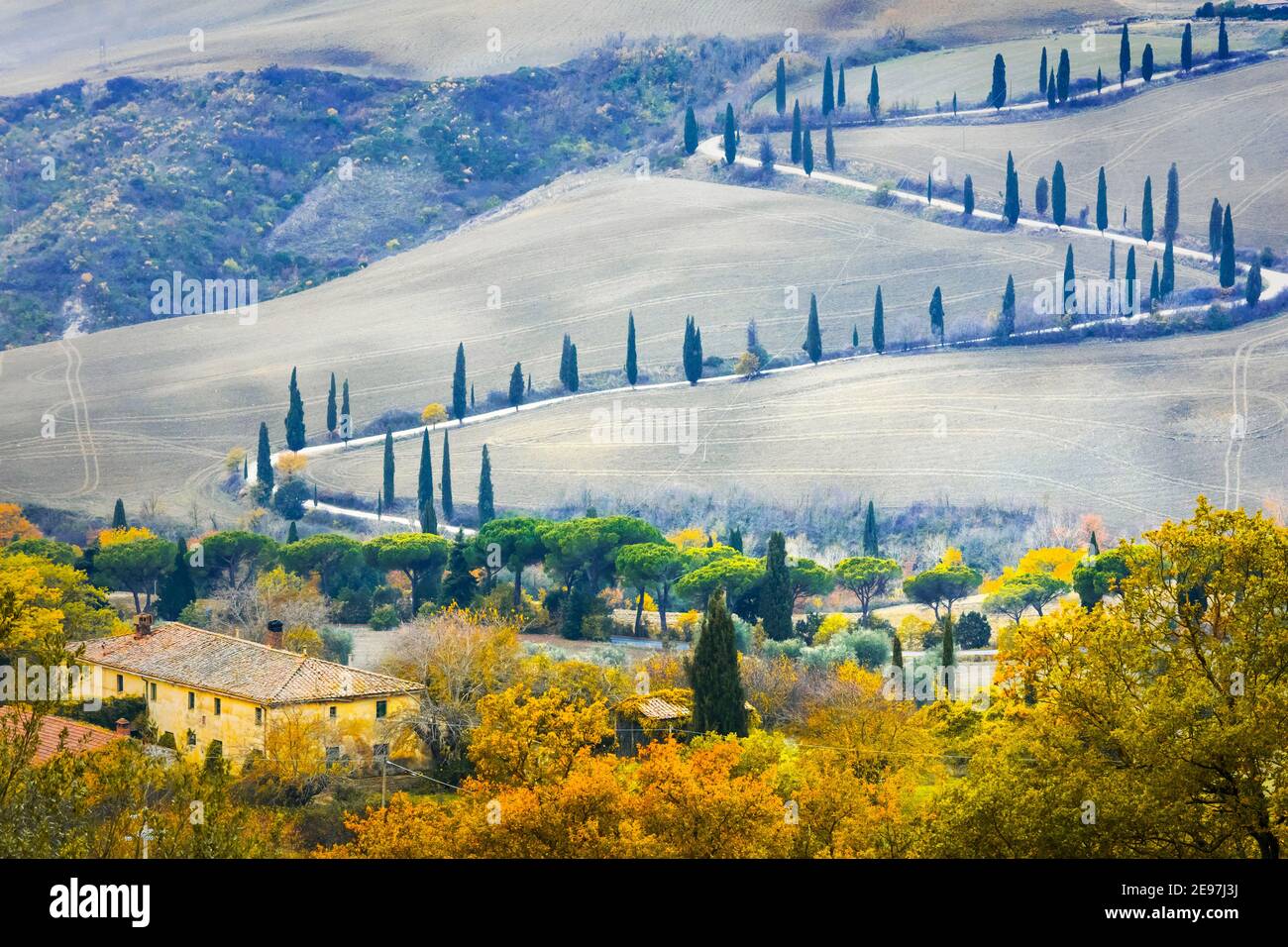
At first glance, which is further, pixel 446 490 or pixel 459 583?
pixel 446 490

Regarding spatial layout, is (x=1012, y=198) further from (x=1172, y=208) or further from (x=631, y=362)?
(x=631, y=362)

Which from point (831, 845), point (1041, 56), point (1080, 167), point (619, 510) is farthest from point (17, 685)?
point (1041, 56)

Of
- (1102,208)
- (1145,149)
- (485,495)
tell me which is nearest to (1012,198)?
(1102,208)

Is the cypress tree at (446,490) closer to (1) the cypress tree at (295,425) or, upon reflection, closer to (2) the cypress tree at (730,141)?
(1) the cypress tree at (295,425)

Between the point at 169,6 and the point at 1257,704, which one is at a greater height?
the point at 169,6

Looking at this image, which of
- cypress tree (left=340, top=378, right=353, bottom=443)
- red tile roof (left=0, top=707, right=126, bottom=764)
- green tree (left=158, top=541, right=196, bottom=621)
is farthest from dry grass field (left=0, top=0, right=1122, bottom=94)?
red tile roof (left=0, top=707, right=126, bottom=764)

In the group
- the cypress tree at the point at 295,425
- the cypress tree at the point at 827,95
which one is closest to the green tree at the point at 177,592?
the cypress tree at the point at 295,425
